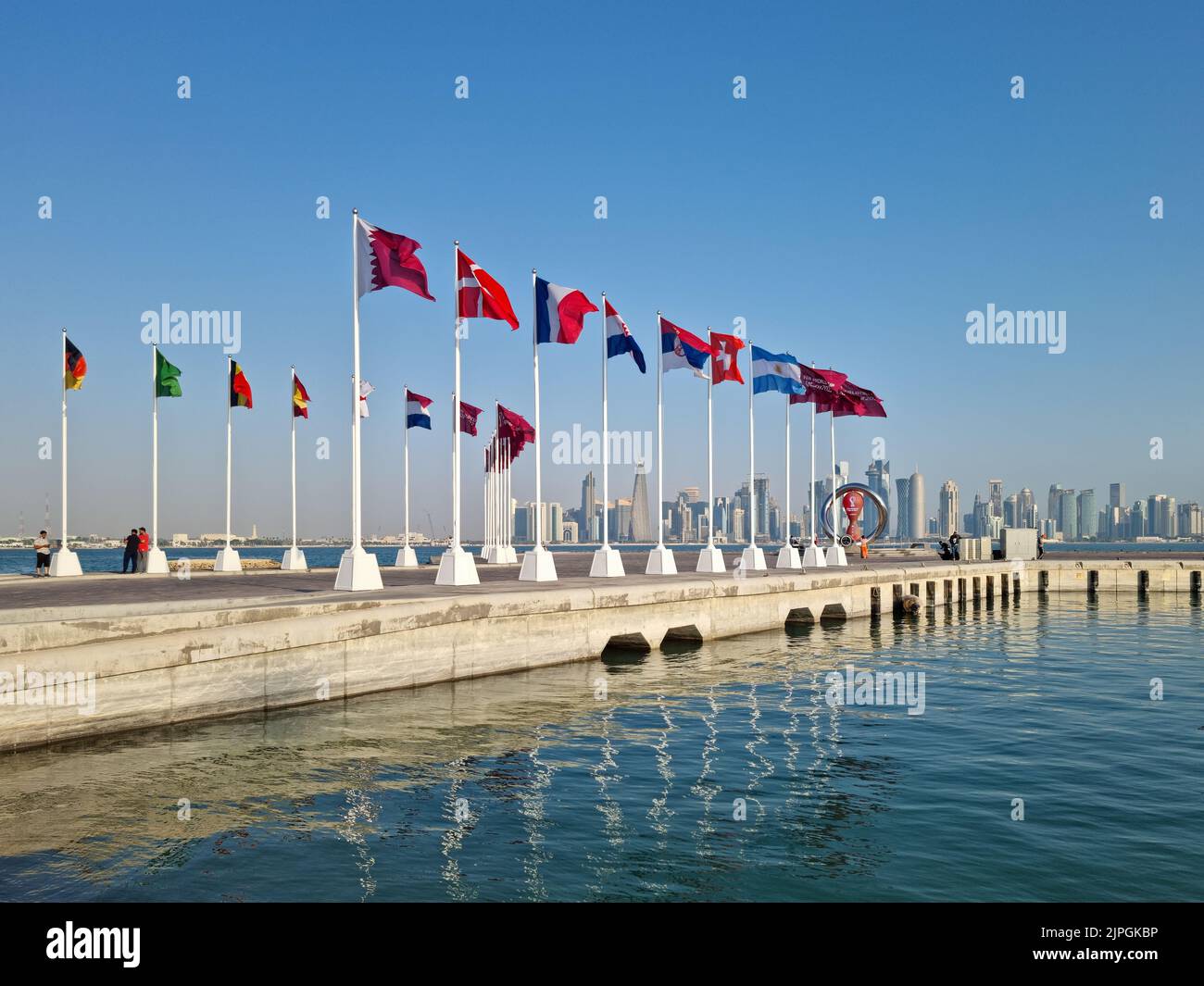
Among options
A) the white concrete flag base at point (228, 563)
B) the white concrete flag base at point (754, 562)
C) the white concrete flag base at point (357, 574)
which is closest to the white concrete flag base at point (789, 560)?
the white concrete flag base at point (754, 562)

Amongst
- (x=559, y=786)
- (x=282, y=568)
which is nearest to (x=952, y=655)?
(x=559, y=786)

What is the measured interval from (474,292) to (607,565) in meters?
11.4

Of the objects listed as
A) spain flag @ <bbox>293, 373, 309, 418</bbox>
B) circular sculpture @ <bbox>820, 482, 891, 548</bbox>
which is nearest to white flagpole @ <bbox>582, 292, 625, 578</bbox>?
spain flag @ <bbox>293, 373, 309, 418</bbox>

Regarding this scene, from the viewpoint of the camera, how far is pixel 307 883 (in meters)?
9.08

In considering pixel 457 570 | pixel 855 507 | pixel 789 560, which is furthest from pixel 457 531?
pixel 855 507

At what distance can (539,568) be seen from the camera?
30.2 meters

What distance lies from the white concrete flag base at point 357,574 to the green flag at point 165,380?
1904cm

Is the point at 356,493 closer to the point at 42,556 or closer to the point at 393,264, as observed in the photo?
the point at 393,264

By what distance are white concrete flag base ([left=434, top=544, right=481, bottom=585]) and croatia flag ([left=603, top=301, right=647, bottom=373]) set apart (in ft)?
28.3

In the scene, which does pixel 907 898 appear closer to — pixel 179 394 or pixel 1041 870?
pixel 1041 870

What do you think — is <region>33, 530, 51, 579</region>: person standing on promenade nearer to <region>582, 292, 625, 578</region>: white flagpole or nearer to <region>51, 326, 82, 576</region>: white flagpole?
<region>51, 326, 82, 576</region>: white flagpole

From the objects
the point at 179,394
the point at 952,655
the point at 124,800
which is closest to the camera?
the point at 124,800

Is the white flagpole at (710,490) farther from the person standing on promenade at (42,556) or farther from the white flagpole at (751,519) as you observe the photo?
the person standing on promenade at (42,556)
